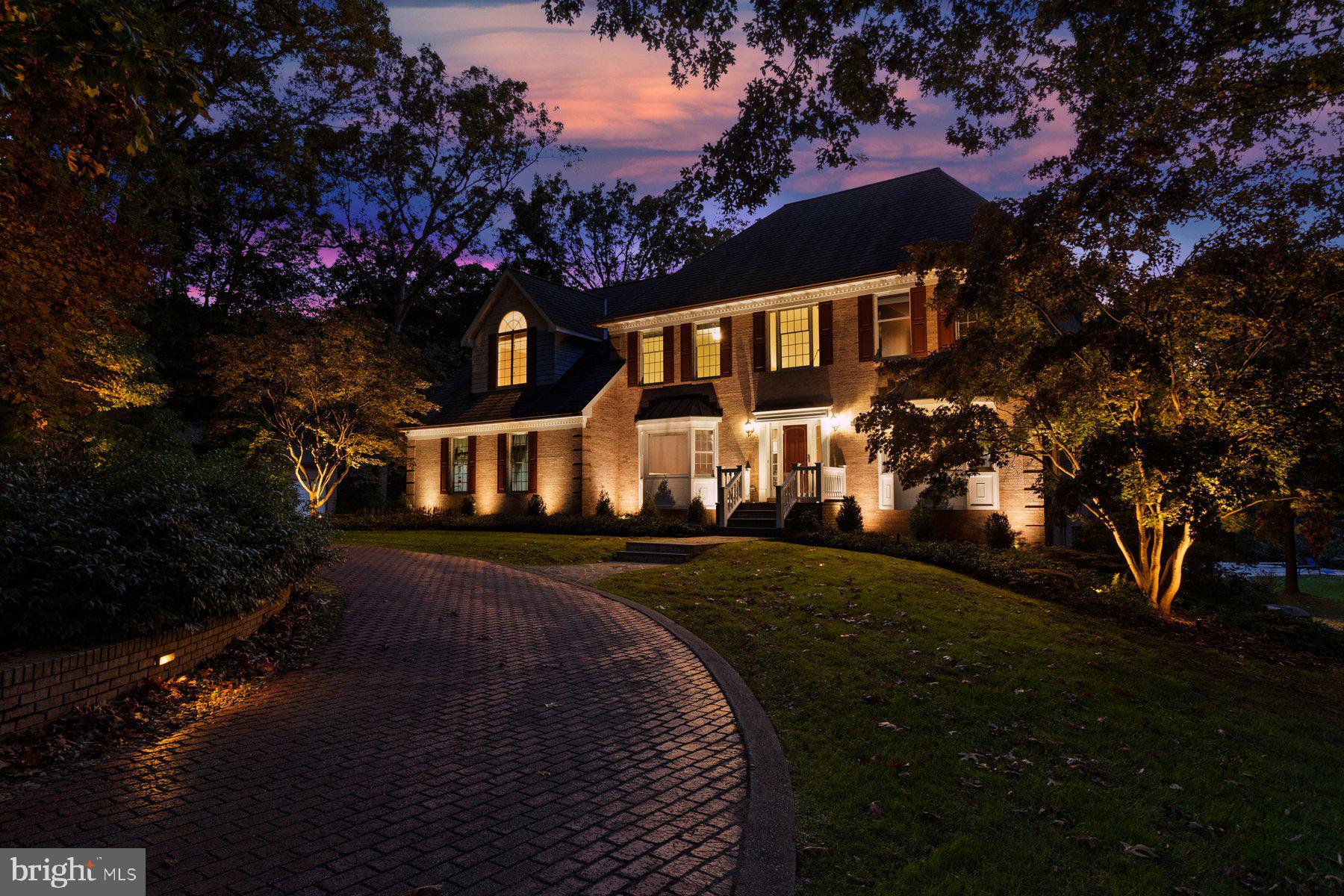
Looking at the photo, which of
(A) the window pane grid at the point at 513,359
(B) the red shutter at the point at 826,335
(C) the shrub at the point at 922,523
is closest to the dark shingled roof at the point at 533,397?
(A) the window pane grid at the point at 513,359

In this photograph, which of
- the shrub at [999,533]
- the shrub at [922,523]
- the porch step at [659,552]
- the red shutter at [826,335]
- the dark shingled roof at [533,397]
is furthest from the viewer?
the dark shingled roof at [533,397]

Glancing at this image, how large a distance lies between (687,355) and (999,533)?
10378mm

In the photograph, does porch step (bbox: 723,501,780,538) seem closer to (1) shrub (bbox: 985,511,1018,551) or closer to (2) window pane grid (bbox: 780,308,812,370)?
(2) window pane grid (bbox: 780,308,812,370)

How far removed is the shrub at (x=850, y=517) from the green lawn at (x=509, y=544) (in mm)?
5727

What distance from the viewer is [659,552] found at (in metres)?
15.9

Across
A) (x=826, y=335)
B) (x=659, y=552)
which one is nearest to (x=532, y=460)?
(x=659, y=552)

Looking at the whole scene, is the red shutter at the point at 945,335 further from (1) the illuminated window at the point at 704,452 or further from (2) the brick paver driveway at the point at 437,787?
(2) the brick paver driveway at the point at 437,787

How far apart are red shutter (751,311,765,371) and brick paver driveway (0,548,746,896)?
46.8 ft

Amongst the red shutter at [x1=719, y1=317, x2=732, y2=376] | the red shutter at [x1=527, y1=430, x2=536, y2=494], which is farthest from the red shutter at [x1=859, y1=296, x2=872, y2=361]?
the red shutter at [x1=527, y1=430, x2=536, y2=494]

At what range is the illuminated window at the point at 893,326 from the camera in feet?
62.4

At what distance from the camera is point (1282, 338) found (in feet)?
33.1

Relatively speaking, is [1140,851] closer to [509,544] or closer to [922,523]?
[922,523]

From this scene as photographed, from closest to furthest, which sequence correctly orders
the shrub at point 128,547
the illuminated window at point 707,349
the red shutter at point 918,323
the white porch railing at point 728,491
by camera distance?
the shrub at point 128,547 → the red shutter at point 918,323 → the white porch railing at point 728,491 → the illuminated window at point 707,349

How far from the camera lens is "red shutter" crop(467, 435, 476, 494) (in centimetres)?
2572
